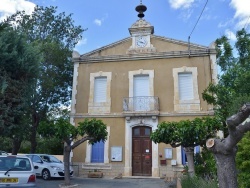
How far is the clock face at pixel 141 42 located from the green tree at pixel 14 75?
7341 mm

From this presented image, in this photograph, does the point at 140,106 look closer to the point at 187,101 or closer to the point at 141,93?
the point at 141,93

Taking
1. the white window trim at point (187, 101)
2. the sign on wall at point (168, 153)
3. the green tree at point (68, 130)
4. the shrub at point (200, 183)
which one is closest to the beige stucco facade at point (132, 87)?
the white window trim at point (187, 101)

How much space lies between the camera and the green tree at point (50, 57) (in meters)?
18.4

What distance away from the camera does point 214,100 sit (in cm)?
1257

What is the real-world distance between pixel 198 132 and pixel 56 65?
43.9 feet

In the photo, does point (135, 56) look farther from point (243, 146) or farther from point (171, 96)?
point (243, 146)

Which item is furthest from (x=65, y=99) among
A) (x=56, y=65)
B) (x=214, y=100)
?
(x=214, y=100)

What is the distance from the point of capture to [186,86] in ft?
52.0

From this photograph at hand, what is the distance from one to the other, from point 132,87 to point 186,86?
330 cm

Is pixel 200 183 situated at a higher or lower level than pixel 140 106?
lower

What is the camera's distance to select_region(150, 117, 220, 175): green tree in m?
8.79

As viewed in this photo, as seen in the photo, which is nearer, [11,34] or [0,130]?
[0,130]

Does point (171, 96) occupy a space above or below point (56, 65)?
below

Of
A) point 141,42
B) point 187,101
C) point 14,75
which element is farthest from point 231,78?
point 14,75
